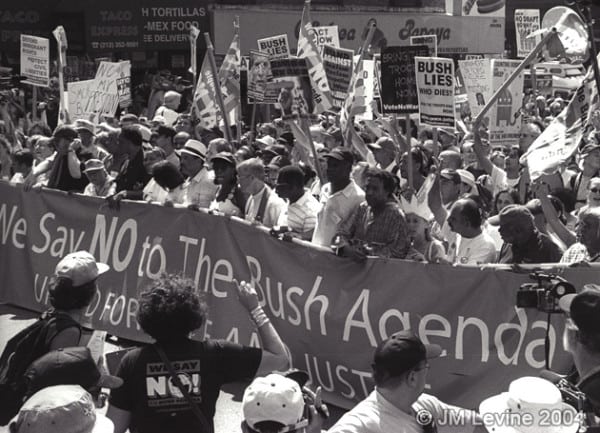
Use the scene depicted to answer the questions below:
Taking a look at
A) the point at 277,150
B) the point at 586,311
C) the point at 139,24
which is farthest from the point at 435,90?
the point at 139,24

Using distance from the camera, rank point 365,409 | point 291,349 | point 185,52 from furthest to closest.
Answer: point 185,52 → point 291,349 → point 365,409

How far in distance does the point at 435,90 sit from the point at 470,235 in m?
2.29

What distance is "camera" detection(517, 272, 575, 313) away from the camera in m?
4.46

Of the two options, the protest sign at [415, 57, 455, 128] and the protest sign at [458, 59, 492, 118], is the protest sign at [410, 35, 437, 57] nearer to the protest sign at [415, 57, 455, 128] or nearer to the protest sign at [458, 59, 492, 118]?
the protest sign at [458, 59, 492, 118]

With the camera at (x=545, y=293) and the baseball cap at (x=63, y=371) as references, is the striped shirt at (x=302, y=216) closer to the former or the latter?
the camera at (x=545, y=293)

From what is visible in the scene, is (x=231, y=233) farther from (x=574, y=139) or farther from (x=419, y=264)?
(x=574, y=139)

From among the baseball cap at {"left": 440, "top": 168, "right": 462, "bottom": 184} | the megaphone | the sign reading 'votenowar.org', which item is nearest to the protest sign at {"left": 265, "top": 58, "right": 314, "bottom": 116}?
the baseball cap at {"left": 440, "top": 168, "right": 462, "bottom": 184}

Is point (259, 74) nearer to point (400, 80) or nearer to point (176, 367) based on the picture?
point (400, 80)

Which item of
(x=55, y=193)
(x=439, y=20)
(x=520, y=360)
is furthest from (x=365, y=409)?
(x=439, y=20)

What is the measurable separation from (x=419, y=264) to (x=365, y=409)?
282cm

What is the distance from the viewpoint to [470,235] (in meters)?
6.78

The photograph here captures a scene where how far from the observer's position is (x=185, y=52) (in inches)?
1065

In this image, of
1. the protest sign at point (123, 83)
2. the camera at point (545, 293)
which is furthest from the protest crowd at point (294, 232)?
the camera at point (545, 293)

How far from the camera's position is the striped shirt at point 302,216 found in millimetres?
7535
